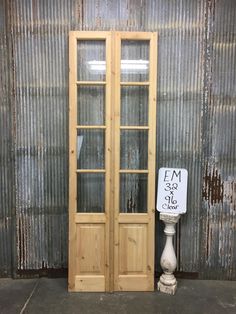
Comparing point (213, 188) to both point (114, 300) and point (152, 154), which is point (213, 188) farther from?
point (114, 300)

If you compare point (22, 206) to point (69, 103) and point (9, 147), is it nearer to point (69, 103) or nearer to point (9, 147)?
point (9, 147)

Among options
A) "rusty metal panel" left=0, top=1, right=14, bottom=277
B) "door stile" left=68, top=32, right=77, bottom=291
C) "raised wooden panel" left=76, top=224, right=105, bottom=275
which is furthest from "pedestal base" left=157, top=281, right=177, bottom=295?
"rusty metal panel" left=0, top=1, right=14, bottom=277

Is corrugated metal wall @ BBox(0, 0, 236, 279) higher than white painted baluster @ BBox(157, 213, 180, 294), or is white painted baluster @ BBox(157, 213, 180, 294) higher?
corrugated metal wall @ BBox(0, 0, 236, 279)

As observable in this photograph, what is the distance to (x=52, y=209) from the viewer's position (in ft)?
10.0

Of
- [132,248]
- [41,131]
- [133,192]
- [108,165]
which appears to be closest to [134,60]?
[108,165]

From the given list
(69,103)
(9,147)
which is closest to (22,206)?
(9,147)

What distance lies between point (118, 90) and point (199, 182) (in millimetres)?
1124

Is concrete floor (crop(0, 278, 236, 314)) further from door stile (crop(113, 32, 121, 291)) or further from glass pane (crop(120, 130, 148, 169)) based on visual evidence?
glass pane (crop(120, 130, 148, 169))

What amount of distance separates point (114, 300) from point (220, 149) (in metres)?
1.61

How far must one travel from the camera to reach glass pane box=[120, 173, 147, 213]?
2.89 metres

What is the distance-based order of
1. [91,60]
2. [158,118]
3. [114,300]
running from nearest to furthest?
[114,300] < [91,60] < [158,118]

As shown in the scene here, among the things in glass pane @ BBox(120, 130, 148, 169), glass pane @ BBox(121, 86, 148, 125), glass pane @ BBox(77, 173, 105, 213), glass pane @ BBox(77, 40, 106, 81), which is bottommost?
glass pane @ BBox(77, 173, 105, 213)

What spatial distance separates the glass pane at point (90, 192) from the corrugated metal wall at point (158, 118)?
0.21m

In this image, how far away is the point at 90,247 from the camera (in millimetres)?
2848
